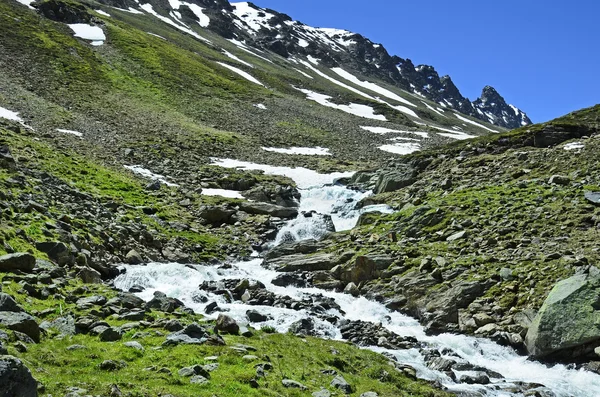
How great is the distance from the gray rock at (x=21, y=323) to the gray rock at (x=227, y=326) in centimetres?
542

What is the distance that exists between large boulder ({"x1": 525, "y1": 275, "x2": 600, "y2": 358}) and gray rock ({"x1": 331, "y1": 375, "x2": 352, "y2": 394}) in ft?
27.0

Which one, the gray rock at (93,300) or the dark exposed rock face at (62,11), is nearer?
the gray rock at (93,300)

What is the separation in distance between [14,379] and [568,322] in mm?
16713

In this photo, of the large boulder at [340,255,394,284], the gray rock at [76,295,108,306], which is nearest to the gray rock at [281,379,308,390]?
the gray rock at [76,295,108,306]

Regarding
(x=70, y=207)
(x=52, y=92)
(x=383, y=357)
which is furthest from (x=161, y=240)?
(x=52, y=92)

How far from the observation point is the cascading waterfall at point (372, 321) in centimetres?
1558

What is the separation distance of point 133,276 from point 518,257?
17.7m

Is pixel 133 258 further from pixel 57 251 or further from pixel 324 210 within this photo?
pixel 324 210

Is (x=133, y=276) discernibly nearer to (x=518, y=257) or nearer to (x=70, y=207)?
(x=70, y=207)

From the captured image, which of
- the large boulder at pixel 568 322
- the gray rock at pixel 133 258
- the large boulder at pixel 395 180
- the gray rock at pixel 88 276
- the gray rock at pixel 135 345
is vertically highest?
the large boulder at pixel 395 180

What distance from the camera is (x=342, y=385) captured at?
12961mm

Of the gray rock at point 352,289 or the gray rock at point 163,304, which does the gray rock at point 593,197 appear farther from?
the gray rock at point 163,304

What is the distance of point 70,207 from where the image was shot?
1021 inches

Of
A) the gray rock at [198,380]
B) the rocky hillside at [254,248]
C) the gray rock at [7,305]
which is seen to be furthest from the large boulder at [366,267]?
the gray rock at [7,305]
